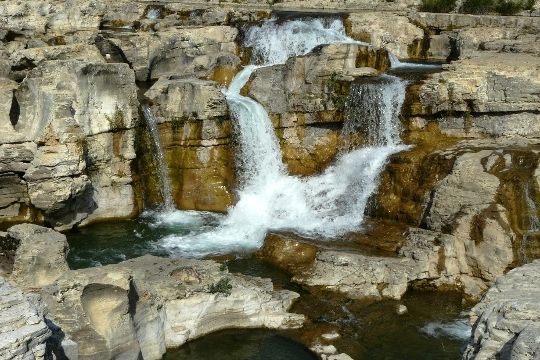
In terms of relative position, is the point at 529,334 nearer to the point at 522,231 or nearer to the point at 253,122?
the point at 522,231

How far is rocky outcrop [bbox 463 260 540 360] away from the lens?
5035mm

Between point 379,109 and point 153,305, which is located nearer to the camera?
point 153,305

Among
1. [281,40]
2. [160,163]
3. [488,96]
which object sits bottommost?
[160,163]

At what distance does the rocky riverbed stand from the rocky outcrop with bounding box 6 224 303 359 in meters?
0.03

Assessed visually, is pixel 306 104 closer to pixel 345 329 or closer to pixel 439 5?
pixel 345 329

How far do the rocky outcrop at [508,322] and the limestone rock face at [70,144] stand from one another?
1044 cm

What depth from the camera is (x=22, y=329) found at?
512 cm

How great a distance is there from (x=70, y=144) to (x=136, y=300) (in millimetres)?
6198

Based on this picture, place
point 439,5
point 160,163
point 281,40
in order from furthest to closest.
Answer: point 439,5
point 281,40
point 160,163

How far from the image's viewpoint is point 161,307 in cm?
957

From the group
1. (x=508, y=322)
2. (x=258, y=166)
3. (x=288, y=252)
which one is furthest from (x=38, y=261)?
(x=258, y=166)

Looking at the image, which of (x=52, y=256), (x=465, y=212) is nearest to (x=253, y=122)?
(x=465, y=212)

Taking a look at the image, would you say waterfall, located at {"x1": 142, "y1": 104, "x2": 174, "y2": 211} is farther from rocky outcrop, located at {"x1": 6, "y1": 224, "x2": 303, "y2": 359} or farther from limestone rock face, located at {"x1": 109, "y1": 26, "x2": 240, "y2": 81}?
rocky outcrop, located at {"x1": 6, "y1": 224, "x2": 303, "y2": 359}

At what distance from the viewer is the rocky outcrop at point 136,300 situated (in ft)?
26.6
